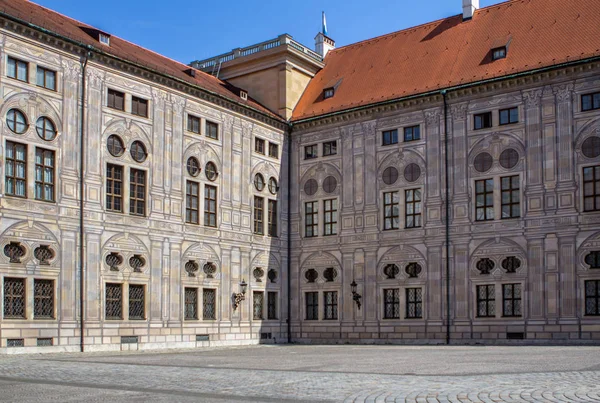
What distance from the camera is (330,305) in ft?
147

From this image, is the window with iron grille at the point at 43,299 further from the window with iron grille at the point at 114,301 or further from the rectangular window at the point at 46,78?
the rectangular window at the point at 46,78

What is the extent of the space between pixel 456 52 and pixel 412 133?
18.2 feet

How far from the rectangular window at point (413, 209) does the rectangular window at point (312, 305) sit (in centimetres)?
702

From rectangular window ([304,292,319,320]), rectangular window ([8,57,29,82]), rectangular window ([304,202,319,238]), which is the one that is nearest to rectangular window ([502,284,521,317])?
rectangular window ([304,292,319,320])

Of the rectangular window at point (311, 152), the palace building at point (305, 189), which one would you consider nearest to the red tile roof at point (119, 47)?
the palace building at point (305, 189)

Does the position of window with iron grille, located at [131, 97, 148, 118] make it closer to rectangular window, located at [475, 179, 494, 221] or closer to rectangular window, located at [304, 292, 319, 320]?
rectangular window, located at [304, 292, 319, 320]

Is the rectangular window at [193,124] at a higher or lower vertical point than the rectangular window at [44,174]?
higher

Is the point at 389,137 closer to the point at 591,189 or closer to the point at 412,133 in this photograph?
the point at 412,133

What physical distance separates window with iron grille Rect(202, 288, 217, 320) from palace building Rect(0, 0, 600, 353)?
11 cm

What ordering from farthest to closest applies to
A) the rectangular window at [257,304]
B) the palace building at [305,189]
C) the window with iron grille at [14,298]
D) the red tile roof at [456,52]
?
the rectangular window at [257,304] < the red tile roof at [456,52] < the palace building at [305,189] < the window with iron grille at [14,298]

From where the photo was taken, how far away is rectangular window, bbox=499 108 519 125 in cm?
3988

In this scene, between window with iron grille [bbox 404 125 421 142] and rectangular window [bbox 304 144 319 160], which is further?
rectangular window [bbox 304 144 319 160]

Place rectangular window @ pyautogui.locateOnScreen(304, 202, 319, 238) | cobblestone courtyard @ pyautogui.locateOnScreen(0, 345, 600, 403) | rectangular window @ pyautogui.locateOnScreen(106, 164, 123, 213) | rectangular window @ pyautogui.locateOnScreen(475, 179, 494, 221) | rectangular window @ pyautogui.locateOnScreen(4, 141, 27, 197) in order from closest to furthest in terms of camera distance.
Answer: cobblestone courtyard @ pyautogui.locateOnScreen(0, 345, 600, 403) → rectangular window @ pyautogui.locateOnScreen(4, 141, 27, 197) → rectangular window @ pyautogui.locateOnScreen(106, 164, 123, 213) → rectangular window @ pyautogui.locateOnScreen(475, 179, 494, 221) → rectangular window @ pyautogui.locateOnScreen(304, 202, 319, 238)

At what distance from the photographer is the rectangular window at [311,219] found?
46.0 metres
